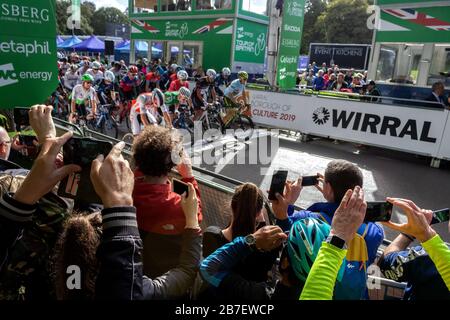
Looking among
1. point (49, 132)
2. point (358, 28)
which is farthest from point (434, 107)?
point (358, 28)

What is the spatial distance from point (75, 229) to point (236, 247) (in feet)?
2.51

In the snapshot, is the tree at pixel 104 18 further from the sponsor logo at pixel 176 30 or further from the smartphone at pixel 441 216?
the smartphone at pixel 441 216

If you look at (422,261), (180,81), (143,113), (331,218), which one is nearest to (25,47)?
(331,218)

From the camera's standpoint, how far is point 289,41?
1292 cm

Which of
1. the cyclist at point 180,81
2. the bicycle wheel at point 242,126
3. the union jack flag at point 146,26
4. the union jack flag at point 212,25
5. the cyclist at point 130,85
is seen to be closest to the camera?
the bicycle wheel at point 242,126

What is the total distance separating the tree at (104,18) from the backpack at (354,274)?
83.4 meters

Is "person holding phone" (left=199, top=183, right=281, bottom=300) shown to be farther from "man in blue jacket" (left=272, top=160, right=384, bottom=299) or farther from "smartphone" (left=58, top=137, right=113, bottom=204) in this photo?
"smartphone" (left=58, top=137, right=113, bottom=204)

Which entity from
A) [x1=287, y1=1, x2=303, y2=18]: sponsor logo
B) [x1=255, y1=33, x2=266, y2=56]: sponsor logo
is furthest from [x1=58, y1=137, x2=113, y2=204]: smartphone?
[x1=255, y1=33, x2=266, y2=56]: sponsor logo

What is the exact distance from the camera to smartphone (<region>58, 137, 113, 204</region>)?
1.53 m

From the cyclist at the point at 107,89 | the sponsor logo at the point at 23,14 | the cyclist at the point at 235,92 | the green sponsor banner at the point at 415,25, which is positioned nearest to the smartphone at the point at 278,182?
the sponsor logo at the point at 23,14

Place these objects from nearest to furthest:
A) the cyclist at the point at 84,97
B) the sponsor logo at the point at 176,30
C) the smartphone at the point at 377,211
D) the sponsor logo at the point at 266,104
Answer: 1. the smartphone at the point at 377,211
2. the cyclist at the point at 84,97
3. the sponsor logo at the point at 266,104
4. the sponsor logo at the point at 176,30

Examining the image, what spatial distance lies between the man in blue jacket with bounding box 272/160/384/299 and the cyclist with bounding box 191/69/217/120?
8.75m

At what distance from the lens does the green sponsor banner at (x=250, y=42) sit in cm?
1833
